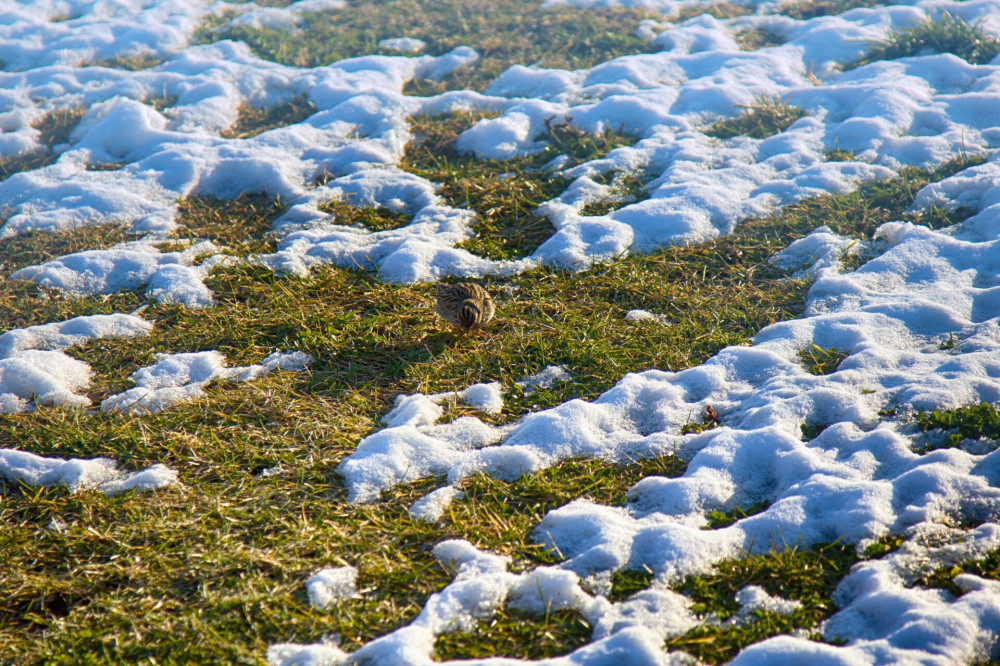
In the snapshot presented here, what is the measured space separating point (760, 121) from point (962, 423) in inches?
A: 147

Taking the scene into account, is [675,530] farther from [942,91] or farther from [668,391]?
[942,91]

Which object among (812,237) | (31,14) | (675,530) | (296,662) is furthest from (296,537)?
(31,14)

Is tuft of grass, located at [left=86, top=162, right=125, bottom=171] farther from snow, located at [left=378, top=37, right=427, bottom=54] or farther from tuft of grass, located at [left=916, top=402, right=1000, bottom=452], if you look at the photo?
tuft of grass, located at [left=916, top=402, right=1000, bottom=452]

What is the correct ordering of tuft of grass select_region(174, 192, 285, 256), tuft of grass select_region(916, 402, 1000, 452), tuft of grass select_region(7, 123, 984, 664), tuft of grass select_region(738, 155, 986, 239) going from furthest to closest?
tuft of grass select_region(174, 192, 285, 256) < tuft of grass select_region(738, 155, 986, 239) < tuft of grass select_region(916, 402, 1000, 452) < tuft of grass select_region(7, 123, 984, 664)

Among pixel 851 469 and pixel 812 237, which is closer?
pixel 851 469

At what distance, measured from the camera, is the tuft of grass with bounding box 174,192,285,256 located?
4797mm

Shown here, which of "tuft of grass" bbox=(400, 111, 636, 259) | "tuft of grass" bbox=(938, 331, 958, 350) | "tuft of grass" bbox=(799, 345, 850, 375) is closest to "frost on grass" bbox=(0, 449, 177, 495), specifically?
"tuft of grass" bbox=(400, 111, 636, 259)

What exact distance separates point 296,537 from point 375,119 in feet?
15.0

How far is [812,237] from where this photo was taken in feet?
14.7

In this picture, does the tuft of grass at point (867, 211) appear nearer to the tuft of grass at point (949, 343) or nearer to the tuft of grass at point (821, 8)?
the tuft of grass at point (949, 343)

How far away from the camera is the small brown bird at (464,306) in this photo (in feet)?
12.2

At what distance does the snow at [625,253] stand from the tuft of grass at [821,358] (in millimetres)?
53

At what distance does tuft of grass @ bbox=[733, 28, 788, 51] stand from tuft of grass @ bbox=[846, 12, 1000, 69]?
3.28 feet

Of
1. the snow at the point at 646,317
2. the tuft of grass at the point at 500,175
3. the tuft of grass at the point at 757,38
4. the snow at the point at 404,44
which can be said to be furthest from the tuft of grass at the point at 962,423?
the snow at the point at 404,44
